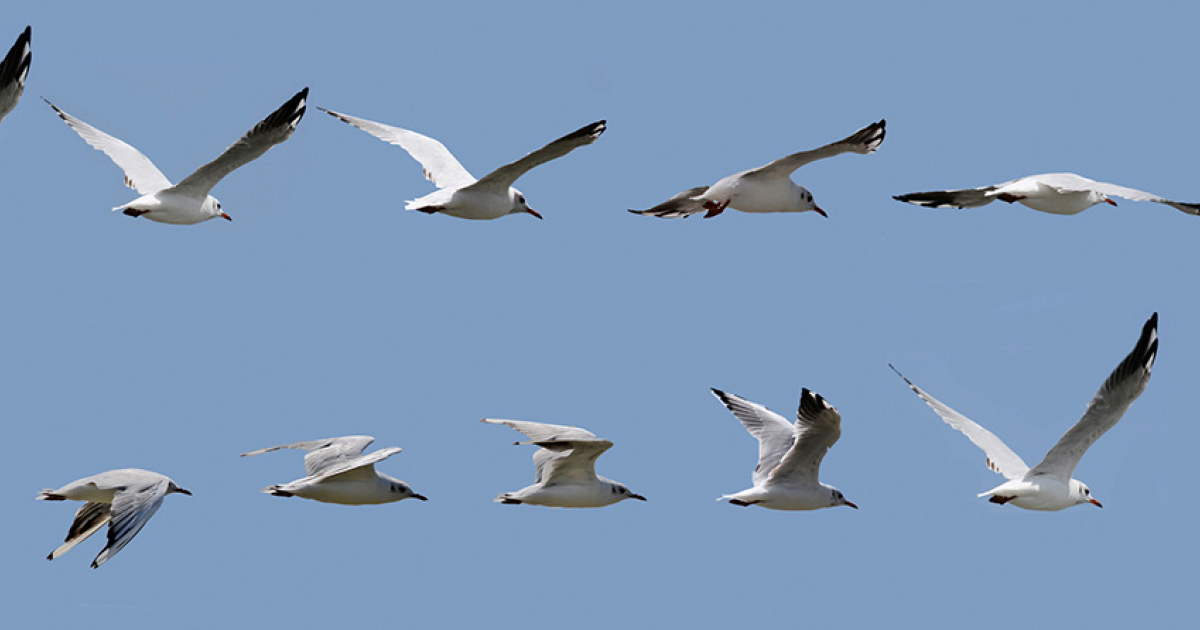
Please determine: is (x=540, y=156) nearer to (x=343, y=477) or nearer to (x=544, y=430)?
(x=544, y=430)

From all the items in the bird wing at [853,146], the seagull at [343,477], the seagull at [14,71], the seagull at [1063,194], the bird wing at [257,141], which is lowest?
the seagull at [343,477]

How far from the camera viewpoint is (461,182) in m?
14.1

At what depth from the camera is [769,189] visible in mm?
13195

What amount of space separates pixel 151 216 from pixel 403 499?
2638mm

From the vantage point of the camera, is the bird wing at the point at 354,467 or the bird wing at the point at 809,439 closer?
the bird wing at the point at 354,467

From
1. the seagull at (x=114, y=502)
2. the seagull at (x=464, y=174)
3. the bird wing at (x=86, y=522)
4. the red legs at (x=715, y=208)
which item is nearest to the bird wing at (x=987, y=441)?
the red legs at (x=715, y=208)

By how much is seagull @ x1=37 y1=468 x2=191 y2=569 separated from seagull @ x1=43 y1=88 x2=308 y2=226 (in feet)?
6.05

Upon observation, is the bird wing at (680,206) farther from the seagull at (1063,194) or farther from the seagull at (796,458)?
the seagull at (1063,194)

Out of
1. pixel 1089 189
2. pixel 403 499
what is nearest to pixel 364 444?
pixel 403 499

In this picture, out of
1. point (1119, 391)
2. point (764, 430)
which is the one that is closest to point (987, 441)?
point (1119, 391)

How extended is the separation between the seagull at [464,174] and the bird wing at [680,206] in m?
0.95

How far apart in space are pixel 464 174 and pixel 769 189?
101 inches

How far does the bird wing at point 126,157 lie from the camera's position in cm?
1386

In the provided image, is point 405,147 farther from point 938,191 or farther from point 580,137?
point 938,191
